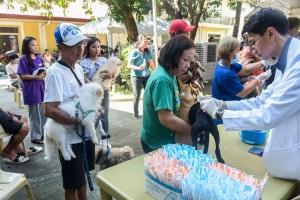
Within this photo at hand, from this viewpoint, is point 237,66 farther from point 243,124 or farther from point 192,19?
point 192,19

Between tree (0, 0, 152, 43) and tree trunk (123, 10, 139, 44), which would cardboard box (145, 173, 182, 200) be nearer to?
tree (0, 0, 152, 43)

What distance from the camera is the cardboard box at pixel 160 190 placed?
1.06 m

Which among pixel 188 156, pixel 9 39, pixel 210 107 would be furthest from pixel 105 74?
pixel 9 39

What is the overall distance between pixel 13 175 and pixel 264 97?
223 centimetres

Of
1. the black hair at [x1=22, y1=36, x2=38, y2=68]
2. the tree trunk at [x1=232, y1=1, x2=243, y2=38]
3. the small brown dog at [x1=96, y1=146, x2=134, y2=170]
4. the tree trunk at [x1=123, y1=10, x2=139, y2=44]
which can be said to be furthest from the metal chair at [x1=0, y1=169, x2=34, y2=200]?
the tree trunk at [x1=232, y1=1, x2=243, y2=38]

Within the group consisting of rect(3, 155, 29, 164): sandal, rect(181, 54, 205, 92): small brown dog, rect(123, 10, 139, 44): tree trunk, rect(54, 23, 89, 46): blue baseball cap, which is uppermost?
rect(123, 10, 139, 44): tree trunk

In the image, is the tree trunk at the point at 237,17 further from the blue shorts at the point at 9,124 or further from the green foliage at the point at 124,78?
the blue shorts at the point at 9,124

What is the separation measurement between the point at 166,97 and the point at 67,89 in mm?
764

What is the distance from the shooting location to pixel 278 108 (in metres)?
1.23

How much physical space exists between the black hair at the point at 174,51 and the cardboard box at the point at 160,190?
33.2 inches

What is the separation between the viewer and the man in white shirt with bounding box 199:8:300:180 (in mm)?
1229

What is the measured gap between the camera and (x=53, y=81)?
5.79 ft

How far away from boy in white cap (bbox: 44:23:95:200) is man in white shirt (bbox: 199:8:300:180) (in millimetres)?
1025

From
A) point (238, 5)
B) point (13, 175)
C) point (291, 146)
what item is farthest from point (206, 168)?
point (238, 5)
